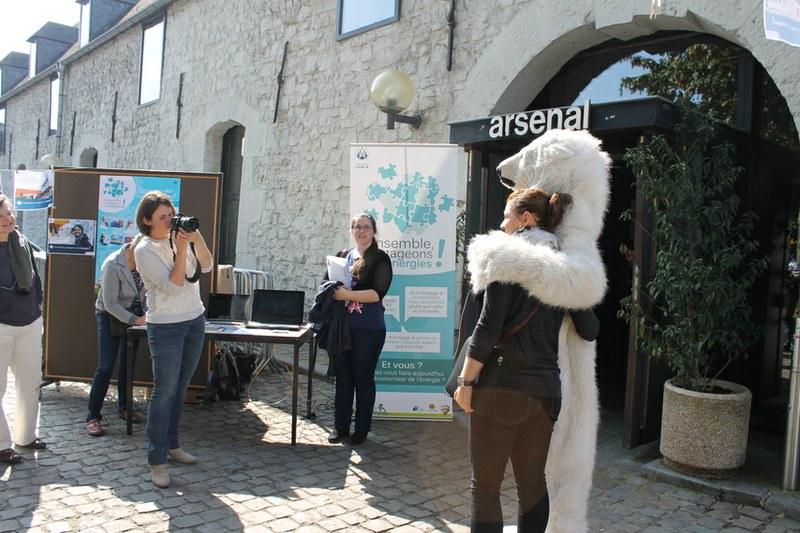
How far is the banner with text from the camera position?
207 inches

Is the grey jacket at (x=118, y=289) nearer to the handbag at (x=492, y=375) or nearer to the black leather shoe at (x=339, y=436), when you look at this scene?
the black leather shoe at (x=339, y=436)

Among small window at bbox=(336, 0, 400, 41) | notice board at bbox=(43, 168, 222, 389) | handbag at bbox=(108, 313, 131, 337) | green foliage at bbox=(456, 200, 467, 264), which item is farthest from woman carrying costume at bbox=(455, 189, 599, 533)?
small window at bbox=(336, 0, 400, 41)

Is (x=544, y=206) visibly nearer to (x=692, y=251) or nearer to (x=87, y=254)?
(x=692, y=251)

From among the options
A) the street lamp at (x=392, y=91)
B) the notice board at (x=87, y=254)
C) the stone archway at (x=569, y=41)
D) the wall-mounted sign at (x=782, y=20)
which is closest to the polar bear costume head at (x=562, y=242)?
the wall-mounted sign at (x=782, y=20)

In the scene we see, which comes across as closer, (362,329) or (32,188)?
(362,329)

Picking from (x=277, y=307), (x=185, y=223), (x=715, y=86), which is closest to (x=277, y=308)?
(x=277, y=307)

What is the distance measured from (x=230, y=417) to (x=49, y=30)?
2307 cm

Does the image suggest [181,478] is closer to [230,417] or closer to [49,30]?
[230,417]

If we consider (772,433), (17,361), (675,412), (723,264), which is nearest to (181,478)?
(17,361)

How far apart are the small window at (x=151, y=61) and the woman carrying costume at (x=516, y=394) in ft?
38.8

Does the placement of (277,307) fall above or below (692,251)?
below

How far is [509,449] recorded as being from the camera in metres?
2.44

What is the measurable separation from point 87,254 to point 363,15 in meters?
4.34

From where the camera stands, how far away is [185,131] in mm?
11609
